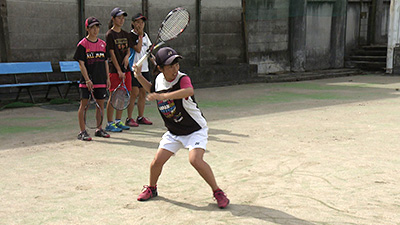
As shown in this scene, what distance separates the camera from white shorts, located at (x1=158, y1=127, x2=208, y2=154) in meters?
4.55

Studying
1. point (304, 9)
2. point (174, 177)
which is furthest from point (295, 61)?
point (174, 177)

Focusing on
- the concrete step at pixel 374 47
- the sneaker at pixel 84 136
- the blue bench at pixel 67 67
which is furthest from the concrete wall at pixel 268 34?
the sneaker at pixel 84 136

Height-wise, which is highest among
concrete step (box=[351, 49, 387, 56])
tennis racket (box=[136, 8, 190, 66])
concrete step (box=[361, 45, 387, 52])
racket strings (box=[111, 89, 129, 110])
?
tennis racket (box=[136, 8, 190, 66])

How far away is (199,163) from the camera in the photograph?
449cm

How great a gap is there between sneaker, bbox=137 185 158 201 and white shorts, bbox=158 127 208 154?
0.46 meters

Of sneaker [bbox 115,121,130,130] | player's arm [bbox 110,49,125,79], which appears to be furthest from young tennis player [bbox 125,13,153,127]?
player's arm [bbox 110,49,125,79]

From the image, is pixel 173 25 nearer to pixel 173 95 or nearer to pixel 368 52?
pixel 173 95

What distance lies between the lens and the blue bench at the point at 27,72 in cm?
1076

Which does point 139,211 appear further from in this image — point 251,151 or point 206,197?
A: point 251,151

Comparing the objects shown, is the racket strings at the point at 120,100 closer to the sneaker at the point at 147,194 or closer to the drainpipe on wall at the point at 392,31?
the sneaker at the point at 147,194

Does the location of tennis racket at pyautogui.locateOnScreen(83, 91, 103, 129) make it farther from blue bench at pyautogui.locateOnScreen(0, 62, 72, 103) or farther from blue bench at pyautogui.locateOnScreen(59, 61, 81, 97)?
blue bench at pyautogui.locateOnScreen(59, 61, 81, 97)

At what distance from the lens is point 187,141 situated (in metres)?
4.64

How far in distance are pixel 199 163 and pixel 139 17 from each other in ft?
14.0

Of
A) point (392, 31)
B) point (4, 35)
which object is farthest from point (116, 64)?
point (392, 31)
